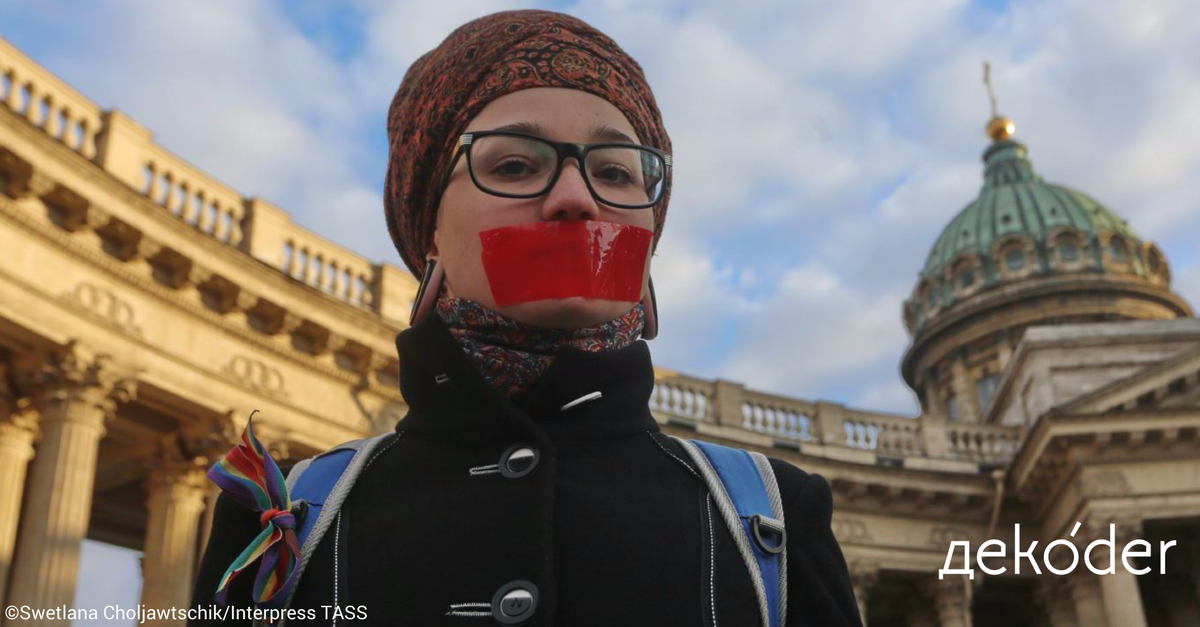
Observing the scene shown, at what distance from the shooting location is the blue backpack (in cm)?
233

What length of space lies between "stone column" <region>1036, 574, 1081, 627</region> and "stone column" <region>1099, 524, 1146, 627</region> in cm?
165

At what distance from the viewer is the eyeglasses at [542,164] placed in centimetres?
243

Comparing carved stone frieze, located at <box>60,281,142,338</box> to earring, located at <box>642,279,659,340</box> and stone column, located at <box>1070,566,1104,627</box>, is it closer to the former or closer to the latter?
earring, located at <box>642,279,659,340</box>

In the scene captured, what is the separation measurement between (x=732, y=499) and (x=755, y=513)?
58 millimetres

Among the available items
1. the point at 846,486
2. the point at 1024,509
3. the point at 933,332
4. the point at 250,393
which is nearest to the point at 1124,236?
the point at 933,332

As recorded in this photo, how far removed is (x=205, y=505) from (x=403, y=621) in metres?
14.1

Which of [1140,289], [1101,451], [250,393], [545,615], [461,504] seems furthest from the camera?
[1140,289]

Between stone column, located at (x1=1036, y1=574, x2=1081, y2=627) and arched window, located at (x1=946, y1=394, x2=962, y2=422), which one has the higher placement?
arched window, located at (x1=946, y1=394, x2=962, y2=422)

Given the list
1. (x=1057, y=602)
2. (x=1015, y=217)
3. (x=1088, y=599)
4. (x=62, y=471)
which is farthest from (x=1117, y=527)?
(x=1015, y=217)

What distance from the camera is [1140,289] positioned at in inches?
1641

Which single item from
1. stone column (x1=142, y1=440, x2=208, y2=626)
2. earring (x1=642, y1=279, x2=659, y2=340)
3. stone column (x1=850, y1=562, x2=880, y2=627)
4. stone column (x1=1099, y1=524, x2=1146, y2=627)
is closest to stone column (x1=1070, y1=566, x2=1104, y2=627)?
A: stone column (x1=1099, y1=524, x2=1146, y2=627)

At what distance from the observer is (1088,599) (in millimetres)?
22688

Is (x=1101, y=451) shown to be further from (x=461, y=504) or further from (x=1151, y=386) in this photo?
(x=461, y=504)

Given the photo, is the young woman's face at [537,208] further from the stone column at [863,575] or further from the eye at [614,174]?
the stone column at [863,575]
